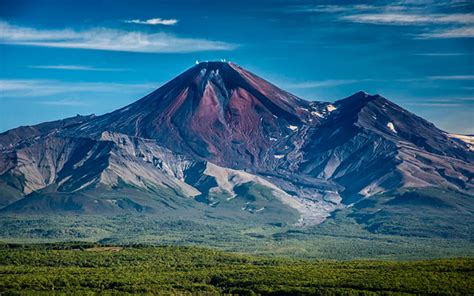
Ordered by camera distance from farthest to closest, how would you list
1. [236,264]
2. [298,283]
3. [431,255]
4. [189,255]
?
1. [431,255]
2. [189,255]
3. [236,264]
4. [298,283]

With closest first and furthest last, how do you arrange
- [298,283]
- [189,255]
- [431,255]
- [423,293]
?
[423,293]
[298,283]
[189,255]
[431,255]

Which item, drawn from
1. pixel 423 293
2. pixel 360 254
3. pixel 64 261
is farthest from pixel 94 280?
pixel 360 254

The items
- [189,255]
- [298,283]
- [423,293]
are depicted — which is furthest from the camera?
[189,255]

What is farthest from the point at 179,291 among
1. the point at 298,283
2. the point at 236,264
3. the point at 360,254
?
the point at 360,254

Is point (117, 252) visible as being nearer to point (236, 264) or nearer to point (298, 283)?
point (236, 264)

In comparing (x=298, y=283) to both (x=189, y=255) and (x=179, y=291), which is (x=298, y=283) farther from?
(x=189, y=255)

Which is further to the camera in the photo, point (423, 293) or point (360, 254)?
point (360, 254)
